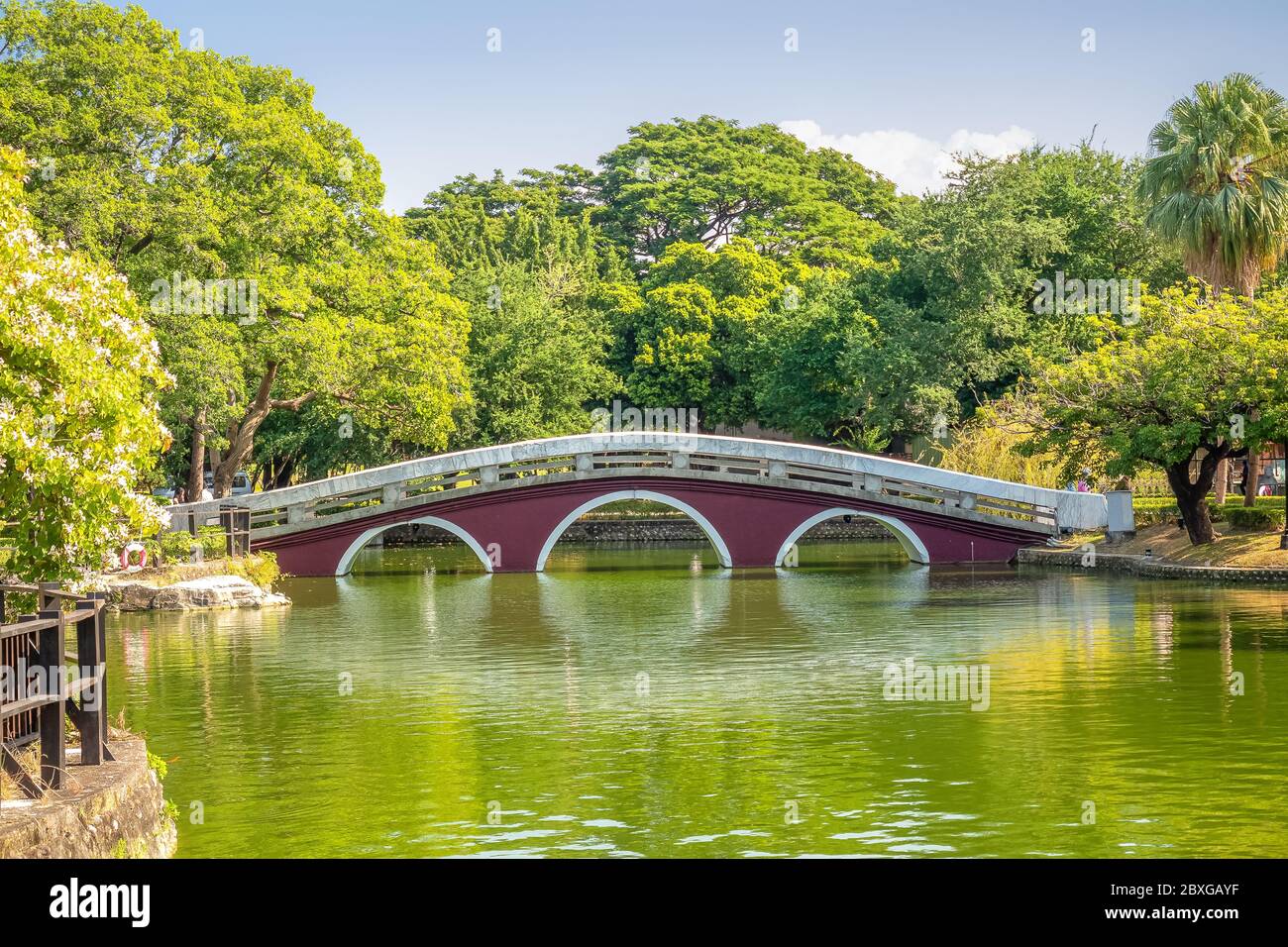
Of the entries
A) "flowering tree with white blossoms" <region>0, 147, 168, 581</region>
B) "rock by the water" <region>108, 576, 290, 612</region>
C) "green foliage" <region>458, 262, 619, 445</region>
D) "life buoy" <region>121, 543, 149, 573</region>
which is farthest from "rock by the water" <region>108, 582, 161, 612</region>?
"green foliage" <region>458, 262, 619, 445</region>

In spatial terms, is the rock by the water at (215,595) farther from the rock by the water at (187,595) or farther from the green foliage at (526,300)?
the green foliage at (526,300)

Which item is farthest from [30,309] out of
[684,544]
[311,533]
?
[684,544]

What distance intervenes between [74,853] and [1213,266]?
29943 mm

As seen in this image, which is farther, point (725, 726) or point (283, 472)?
point (283, 472)

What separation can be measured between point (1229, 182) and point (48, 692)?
98.2ft

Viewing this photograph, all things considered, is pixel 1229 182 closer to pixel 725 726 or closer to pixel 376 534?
pixel 376 534

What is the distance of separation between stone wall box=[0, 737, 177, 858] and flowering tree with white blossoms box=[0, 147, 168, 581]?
175cm

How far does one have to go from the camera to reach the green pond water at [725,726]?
10.9m

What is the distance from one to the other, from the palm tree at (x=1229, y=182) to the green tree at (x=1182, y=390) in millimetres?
2065

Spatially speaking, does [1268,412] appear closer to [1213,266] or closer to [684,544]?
[1213,266]

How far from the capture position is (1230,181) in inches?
1330

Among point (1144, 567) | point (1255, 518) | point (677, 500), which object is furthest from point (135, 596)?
point (1255, 518)

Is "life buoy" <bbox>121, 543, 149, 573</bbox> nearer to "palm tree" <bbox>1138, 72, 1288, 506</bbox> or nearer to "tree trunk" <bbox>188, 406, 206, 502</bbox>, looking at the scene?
"tree trunk" <bbox>188, 406, 206, 502</bbox>
